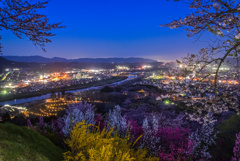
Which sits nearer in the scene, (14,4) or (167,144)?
(14,4)

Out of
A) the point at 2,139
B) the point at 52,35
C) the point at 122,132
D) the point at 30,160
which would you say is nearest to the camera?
the point at 30,160

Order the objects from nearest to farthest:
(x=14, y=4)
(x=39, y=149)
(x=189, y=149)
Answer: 1. (x=39, y=149)
2. (x=14, y=4)
3. (x=189, y=149)

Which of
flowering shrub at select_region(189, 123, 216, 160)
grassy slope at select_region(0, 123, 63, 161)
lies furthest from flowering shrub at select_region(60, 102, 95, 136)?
flowering shrub at select_region(189, 123, 216, 160)

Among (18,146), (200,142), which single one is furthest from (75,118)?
(200,142)

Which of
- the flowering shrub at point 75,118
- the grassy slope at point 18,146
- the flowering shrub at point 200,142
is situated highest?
the grassy slope at point 18,146

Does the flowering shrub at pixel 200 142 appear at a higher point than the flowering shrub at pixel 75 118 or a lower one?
lower

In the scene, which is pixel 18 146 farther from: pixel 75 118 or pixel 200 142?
pixel 200 142

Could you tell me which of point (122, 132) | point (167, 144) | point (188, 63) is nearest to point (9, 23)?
point (122, 132)

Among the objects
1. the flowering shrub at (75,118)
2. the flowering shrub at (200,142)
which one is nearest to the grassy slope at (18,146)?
the flowering shrub at (75,118)

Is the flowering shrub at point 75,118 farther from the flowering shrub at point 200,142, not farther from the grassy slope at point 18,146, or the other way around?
the flowering shrub at point 200,142

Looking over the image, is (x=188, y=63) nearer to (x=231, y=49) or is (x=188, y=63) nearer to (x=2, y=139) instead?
(x=231, y=49)

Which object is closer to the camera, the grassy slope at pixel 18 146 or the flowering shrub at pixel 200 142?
the grassy slope at pixel 18 146
